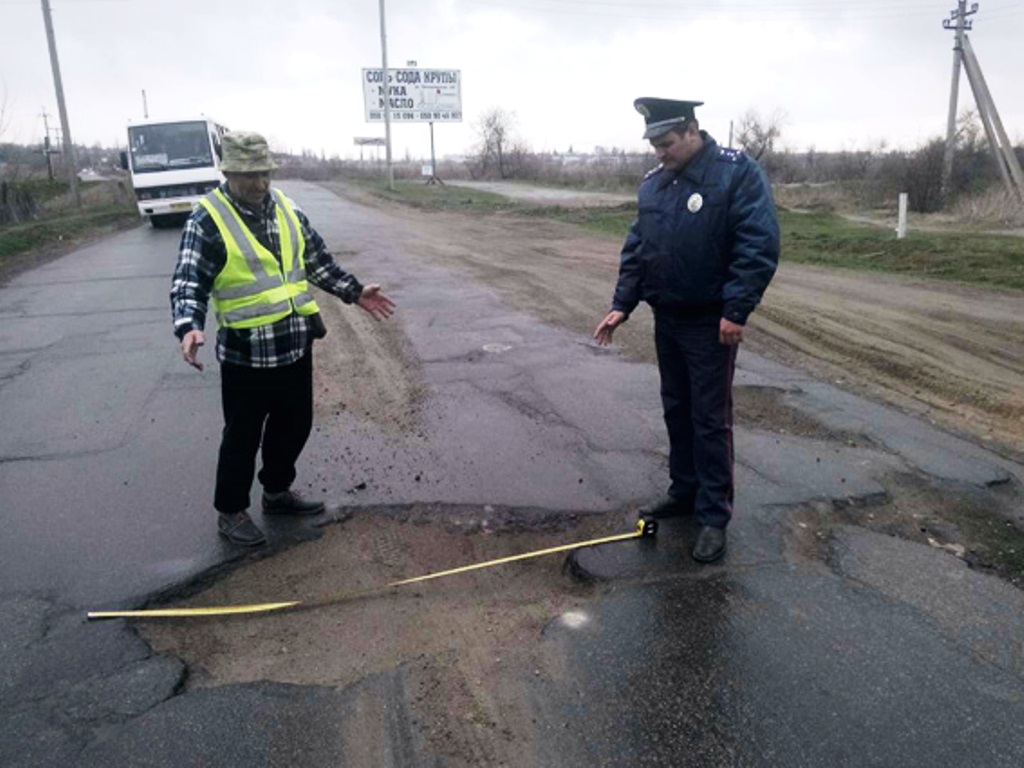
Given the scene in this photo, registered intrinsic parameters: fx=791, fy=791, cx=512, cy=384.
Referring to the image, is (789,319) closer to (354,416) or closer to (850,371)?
(850,371)

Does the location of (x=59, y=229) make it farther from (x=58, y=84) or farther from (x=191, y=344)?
(x=191, y=344)

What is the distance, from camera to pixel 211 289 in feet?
12.1

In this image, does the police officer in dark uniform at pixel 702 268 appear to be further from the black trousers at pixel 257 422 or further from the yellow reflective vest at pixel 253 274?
the black trousers at pixel 257 422

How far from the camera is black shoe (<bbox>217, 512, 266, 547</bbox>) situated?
3.88 metres

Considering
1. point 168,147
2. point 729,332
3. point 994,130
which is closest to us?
point 729,332

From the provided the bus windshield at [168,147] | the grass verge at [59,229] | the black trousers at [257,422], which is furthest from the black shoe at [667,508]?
the bus windshield at [168,147]

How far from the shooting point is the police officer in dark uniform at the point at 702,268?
3.47m

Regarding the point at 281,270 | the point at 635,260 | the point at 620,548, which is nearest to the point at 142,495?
the point at 281,270

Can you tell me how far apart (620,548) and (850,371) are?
4013mm

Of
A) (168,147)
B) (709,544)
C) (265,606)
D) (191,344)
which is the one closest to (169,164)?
(168,147)

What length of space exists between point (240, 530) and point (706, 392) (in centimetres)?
237

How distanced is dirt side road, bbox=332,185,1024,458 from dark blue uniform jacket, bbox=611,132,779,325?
2700mm

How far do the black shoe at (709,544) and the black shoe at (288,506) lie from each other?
1.97 meters

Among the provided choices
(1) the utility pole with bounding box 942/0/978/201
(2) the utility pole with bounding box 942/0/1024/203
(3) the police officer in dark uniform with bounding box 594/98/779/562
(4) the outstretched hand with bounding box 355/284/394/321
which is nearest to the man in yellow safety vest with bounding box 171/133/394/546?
(4) the outstretched hand with bounding box 355/284/394/321
